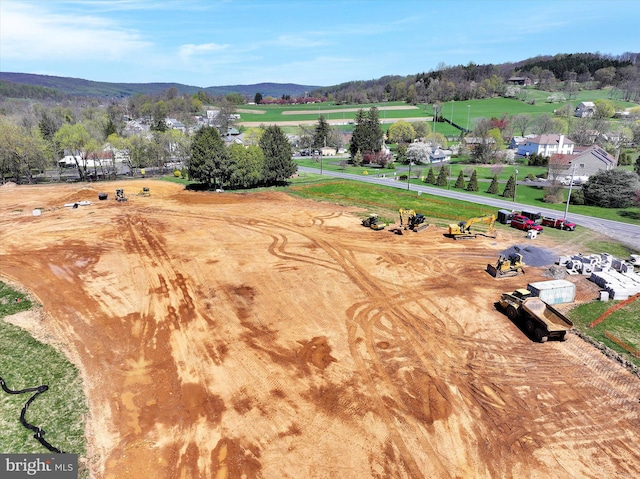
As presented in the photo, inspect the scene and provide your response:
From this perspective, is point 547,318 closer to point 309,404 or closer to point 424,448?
point 424,448

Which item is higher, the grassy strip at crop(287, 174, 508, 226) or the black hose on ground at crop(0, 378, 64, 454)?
the black hose on ground at crop(0, 378, 64, 454)

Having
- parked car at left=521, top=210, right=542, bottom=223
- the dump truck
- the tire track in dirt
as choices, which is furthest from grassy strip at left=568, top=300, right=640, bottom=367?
the tire track in dirt

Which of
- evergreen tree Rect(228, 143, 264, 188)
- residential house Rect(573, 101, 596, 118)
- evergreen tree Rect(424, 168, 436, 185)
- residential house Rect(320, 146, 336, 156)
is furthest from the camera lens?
residential house Rect(573, 101, 596, 118)

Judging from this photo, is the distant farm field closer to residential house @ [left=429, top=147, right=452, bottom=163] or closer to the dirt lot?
residential house @ [left=429, top=147, right=452, bottom=163]

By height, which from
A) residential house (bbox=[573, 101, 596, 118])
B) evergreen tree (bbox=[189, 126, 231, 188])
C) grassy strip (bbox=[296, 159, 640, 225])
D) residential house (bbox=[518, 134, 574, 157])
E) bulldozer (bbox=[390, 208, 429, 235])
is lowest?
grassy strip (bbox=[296, 159, 640, 225])

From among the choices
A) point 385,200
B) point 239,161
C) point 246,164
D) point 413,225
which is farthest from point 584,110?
point 413,225

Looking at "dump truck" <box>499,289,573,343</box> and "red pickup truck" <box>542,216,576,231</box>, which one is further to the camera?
"red pickup truck" <box>542,216,576,231</box>

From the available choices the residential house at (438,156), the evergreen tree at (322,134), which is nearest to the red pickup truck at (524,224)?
the residential house at (438,156)

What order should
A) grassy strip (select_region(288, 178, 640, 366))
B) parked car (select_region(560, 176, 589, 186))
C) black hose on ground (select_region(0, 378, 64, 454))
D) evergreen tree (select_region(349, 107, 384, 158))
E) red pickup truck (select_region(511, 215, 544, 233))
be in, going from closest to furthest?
black hose on ground (select_region(0, 378, 64, 454)), grassy strip (select_region(288, 178, 640, 366)), red pickup truck (select_region(511, 215, 544, 233)), parked car (select_region(560, 176, 589, 186)), evergreen tree (select_region(349, 107, 384, 158))
